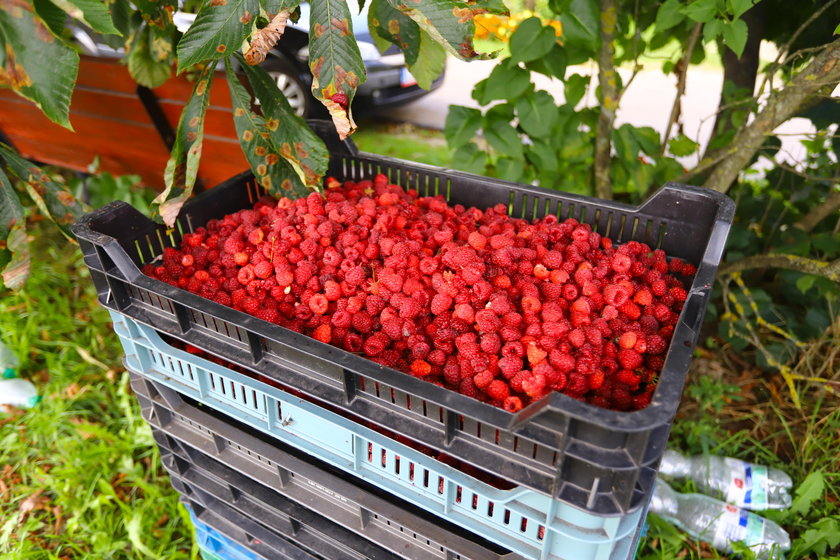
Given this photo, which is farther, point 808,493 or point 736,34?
point 808,493

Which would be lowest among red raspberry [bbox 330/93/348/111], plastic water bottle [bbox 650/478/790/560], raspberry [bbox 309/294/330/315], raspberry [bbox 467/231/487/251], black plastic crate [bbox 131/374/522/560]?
plastic water bottle [bbox 650/478/790/560]

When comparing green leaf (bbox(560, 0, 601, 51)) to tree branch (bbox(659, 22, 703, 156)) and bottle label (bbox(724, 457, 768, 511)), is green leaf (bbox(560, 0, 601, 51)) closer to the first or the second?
tree branch (bbox(659, 22, 703, 156))

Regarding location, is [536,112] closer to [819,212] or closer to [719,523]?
[819,212]

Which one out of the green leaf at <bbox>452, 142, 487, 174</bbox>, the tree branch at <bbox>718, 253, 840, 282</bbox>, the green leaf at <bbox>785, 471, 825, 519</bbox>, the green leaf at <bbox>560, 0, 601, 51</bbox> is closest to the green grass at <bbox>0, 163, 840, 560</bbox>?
the green leaf at <bbox>785, 471, 825, 519</bbox>

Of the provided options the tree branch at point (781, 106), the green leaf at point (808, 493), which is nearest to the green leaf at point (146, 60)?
the tree branch at point (781, 106)

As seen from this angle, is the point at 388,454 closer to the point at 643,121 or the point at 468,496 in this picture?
the point at 468,496

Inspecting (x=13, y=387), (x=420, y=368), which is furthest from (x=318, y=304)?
(x=13, y=387)

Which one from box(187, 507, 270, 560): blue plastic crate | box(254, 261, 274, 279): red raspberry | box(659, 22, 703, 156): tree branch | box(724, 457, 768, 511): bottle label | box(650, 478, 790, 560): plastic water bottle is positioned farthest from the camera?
box(659, 22, 703, 156): tree branch

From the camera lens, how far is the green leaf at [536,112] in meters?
1.77

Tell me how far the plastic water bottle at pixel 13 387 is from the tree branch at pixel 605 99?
2.18 metres

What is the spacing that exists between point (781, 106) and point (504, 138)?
754 mm

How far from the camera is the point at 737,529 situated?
156 cm

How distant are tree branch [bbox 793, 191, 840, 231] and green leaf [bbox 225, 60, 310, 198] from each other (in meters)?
1.68

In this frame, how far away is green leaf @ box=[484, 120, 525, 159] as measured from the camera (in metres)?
1.79
